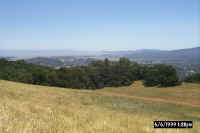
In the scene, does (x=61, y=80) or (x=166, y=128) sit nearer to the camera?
(x=166, y=128)

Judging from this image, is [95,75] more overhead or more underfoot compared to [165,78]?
more underfoot

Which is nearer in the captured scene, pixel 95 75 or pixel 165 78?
pixel 165 78

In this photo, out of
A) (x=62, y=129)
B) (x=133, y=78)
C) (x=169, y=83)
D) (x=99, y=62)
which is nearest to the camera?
(x=62, y=129)

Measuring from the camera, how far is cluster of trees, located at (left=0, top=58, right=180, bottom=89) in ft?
161

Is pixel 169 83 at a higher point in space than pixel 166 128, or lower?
lower

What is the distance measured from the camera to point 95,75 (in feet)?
221

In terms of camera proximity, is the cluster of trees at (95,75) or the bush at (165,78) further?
the cluster of trees at (95,75)

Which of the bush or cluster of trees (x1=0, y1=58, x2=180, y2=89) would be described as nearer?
the bush

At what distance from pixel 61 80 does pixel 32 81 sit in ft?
26.9

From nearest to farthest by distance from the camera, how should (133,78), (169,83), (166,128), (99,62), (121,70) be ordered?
(166,128) → (169,83) → (133,78) → (121,70) → (99,62)

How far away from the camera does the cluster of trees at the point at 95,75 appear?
4912 centimetres

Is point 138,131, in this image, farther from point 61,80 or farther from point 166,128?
point 61,80

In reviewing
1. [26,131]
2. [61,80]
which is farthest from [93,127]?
[61,80]

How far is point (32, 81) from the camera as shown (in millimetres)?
49062
